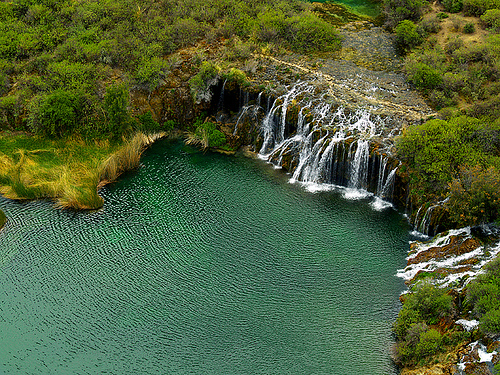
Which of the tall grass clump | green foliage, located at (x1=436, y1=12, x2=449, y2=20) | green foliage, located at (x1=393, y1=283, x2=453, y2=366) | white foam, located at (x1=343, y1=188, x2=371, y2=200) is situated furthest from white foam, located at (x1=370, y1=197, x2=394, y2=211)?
green foliage, located at (x1=436, y1=12, x2=449, y2=20)

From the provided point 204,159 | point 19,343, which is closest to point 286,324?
point 19,343

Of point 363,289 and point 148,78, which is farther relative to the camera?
point 148,78

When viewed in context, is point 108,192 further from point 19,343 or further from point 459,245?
point 459,245

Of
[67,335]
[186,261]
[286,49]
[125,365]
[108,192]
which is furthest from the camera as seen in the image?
[286,49]

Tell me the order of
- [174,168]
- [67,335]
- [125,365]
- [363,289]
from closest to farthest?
1. [125,365]
2. [67,335]
3. [363,289]
4. [174,168]

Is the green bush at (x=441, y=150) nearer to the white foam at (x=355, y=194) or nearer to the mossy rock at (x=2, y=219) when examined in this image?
the white foam at (x=355, y=194)

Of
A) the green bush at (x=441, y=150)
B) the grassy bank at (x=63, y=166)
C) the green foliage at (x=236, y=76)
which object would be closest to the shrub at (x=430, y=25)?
the green bush at (x=441, y=150)
